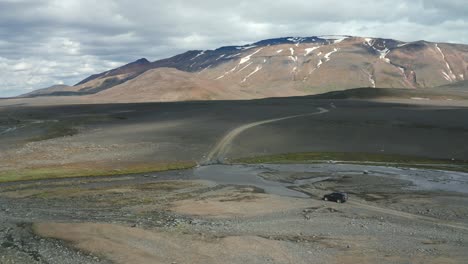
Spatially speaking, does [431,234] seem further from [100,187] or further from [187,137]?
[187,137]

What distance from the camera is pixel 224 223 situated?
128 ft

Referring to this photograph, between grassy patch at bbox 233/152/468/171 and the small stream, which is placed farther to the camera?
grassy patch at bbox 233/152/468/171

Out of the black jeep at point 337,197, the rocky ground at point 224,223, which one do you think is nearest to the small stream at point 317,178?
the rocky ground at point 224,223

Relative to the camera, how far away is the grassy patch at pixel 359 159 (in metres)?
71.3

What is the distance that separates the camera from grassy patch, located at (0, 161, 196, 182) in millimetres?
62053

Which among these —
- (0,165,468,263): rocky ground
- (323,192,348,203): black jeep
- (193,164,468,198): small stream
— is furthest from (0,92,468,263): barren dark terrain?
(323,192,348,203): black jeep

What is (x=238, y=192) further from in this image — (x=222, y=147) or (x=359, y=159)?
(x=222, y=147)

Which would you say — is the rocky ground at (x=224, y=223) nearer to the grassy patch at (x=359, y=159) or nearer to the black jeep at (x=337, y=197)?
the black jeep at (x=337, y=197)

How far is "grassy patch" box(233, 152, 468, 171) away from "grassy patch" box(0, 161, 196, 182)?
10.4 m

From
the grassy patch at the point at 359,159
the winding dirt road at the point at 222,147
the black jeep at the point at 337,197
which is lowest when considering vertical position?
the grassy patch at the point at 359,159

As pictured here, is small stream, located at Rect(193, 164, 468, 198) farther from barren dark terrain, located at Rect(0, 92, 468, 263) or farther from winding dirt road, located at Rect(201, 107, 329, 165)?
winding dirt road, located at Rect(201, 107, 329, 165)

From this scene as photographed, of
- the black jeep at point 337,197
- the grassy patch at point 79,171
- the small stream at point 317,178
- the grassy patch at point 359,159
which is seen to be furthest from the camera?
the grassy patch at point 359,159

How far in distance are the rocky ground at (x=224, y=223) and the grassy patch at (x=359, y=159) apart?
1510 cm

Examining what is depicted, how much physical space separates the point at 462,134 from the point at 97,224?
74705mm
